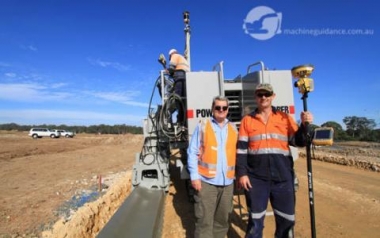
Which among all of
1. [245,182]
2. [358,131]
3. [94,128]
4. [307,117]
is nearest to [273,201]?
[245,182]

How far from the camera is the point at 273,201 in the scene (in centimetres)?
324

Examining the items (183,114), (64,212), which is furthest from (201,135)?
(64,212)

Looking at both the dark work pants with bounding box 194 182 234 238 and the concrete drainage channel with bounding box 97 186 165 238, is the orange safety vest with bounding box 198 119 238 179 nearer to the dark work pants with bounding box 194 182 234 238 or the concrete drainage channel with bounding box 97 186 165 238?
the dark work pants with bounding box 194 182 234 238

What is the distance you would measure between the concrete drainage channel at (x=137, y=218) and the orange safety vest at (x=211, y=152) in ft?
3.54

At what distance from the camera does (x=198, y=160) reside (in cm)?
351

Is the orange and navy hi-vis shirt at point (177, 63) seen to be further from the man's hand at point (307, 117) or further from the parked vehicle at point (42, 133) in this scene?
the parked vehicle at point (42, 133)

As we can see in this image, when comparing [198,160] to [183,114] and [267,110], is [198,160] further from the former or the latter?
[183,114]

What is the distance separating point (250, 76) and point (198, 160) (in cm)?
232

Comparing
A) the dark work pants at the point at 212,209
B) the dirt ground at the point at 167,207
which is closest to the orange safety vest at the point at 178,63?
the dirt ground at the point at 167,207

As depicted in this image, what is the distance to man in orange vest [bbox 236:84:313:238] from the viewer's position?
3168 mm

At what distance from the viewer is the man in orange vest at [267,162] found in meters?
3.17

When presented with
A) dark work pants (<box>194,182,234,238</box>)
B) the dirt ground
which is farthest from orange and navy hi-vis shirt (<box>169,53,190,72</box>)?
dark work pants (<box>194,182,234,238</box>)

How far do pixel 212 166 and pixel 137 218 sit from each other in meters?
1.56

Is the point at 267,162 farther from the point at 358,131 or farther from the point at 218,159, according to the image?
the point at 358,131
